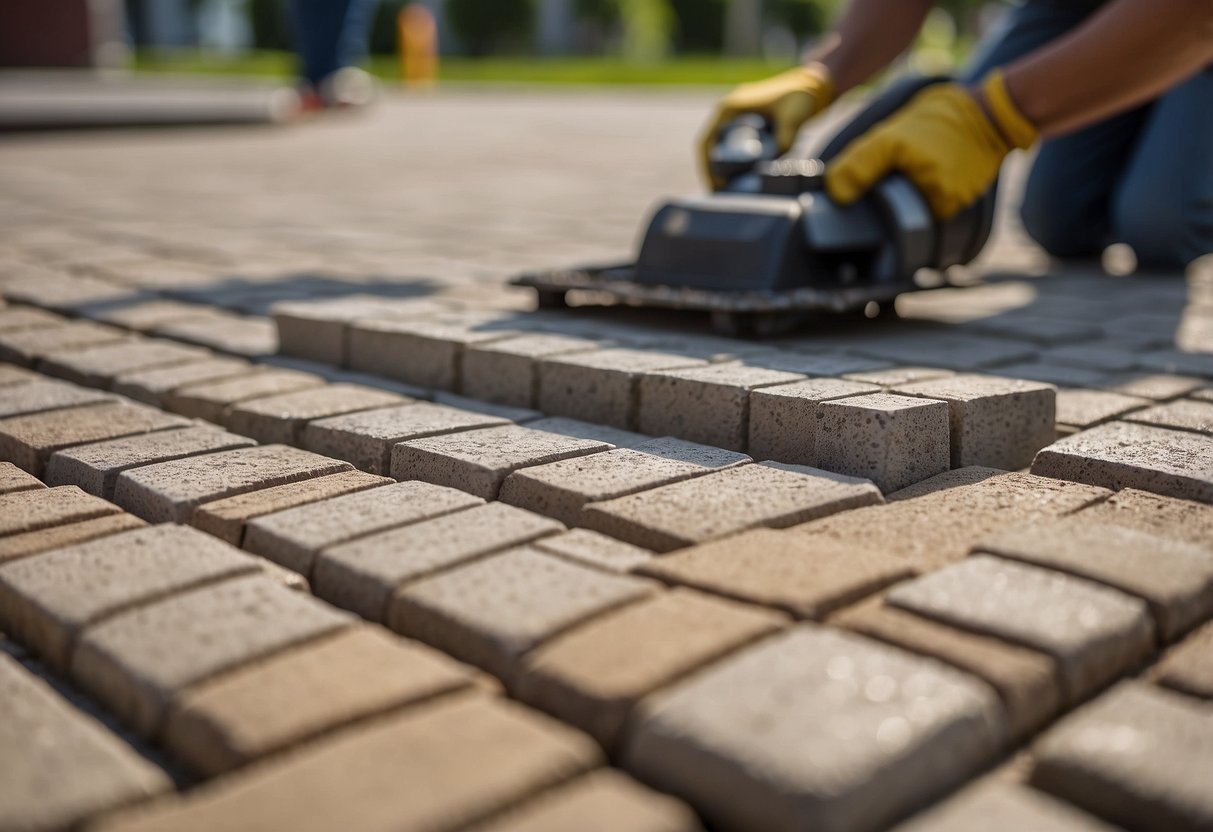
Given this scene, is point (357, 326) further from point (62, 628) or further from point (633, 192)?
point (633, 192)

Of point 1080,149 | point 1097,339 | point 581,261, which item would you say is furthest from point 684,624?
point 1080,149

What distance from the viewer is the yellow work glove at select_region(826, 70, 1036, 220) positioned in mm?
2912

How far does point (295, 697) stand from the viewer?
47.8 inches

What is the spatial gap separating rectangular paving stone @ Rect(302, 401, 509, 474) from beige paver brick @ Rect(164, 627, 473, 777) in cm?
73

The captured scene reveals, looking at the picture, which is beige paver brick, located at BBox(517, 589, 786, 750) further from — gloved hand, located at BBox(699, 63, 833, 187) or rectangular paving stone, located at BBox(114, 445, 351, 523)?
gloved hand, located at BBox(699, 63, 833, 187)

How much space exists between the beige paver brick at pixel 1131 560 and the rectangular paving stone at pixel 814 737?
32cm

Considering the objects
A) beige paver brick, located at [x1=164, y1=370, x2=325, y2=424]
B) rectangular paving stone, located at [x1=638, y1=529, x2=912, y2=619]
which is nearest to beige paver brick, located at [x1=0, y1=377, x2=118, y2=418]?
beige paver brick, located at [x1=164, y1=370, x2=325, y2=424]

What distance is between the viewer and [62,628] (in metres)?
1.39

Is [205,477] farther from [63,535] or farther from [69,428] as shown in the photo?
[69,428]

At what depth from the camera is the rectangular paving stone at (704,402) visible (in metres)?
A: 2.08

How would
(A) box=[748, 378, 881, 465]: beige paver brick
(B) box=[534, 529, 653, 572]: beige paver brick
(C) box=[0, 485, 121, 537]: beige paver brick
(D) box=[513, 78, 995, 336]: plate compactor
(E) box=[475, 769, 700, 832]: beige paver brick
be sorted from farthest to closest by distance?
1. (D) box=[513, 78, 995, 336]: plate compactor
2. (A) box=[748, 378, 881, 465]: beige paver brick
3. (C) box=[0, 485, 121, 537]: beige paver brick
4. (B) box=[534, 529, 653, 572]: beige paver brick
5. (E) box=[475, 769, 700, 832]: beige paver brick

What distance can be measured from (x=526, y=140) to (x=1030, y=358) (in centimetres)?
769

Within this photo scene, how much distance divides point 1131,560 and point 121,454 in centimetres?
149

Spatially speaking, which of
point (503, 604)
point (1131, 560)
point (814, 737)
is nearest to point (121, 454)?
point (503, 604)
